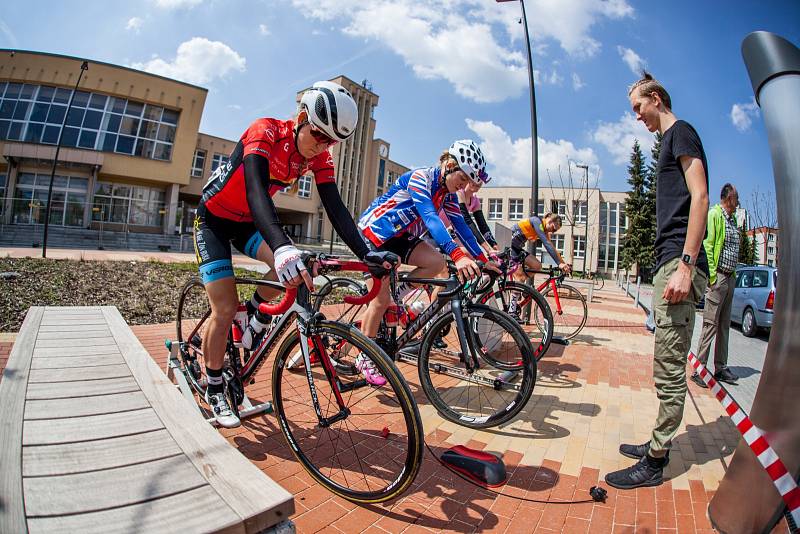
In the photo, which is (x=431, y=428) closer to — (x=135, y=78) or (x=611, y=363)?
(x=611, y=363)

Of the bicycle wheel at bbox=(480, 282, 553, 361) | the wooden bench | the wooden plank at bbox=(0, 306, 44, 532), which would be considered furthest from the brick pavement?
the wooden plank at bbox=(0, 306, 44, 532)

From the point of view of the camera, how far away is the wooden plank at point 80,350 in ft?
8.24

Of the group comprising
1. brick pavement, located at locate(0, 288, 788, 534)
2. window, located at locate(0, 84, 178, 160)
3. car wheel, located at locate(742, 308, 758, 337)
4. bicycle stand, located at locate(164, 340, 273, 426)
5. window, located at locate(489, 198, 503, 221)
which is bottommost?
brick pavement, located at locate(0, 288, 788, 534)

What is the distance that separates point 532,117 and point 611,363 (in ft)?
19.3

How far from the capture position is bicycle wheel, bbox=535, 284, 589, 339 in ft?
21.9

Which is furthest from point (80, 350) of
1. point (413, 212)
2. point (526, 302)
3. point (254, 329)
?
point (526, 302)

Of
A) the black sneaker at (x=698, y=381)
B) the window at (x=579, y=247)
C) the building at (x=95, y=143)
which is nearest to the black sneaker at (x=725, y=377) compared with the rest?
the black sneaker at (x=698, y=381)

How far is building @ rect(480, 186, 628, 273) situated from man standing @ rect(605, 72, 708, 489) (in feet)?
199

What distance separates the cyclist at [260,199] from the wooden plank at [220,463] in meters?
0.47

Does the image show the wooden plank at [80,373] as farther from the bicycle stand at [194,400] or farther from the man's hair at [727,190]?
the man's hair at [727,190]

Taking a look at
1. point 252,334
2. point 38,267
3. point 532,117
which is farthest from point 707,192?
point 38,267

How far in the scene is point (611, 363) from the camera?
17.6ft

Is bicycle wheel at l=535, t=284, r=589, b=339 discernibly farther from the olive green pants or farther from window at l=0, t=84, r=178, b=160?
window at l=0, t=84, r=178, b=160

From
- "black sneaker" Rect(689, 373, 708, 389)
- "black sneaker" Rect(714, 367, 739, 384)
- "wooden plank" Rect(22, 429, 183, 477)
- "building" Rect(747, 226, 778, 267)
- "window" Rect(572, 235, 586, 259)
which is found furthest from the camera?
"window" Rect(572, 235, 586, 259)
